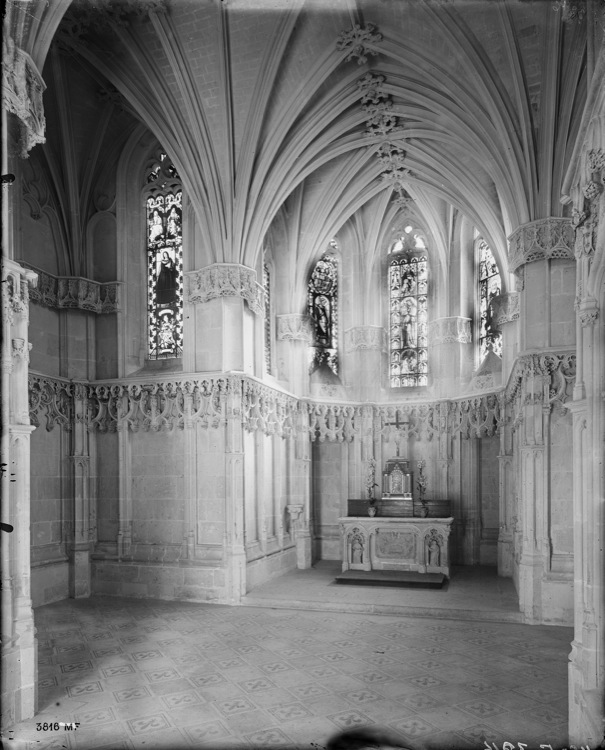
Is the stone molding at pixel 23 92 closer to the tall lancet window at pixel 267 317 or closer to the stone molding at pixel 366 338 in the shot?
the tall lancet window at pixel 267 317

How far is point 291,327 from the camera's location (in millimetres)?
19062

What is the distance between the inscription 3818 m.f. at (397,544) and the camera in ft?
54.1

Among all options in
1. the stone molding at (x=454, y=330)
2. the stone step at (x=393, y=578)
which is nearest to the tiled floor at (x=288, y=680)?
the stone step at (x=393, y=578)

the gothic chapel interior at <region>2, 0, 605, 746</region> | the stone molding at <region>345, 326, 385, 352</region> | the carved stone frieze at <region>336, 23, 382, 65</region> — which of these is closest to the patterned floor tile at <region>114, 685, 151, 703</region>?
the gothic chapel interior at <region>2, 0, 605, 746</region>

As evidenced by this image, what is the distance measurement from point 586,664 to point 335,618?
6.58 metres

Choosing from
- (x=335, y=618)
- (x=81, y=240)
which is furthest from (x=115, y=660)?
(x=81, y=240)

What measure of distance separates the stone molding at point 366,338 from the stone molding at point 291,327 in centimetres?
227

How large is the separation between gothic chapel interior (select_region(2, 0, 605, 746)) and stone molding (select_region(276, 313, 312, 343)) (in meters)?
0.08

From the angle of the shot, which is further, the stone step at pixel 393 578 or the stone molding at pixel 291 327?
the stone molding at pixel 291 327

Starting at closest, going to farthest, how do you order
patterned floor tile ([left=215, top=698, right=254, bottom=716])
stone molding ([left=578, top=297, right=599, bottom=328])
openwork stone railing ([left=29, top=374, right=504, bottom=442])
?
stone molding ([left=578, top=297, right=599, bottom=328])
patterned floor tile ([left=215, top=698, right=254, bottom=716])
openwork stone railing ([left=29, top=374, right=504, bottom=442])

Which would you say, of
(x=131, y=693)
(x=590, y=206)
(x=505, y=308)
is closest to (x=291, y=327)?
(x=505, y=308)

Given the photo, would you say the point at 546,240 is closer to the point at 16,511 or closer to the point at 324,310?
the point at 324,310

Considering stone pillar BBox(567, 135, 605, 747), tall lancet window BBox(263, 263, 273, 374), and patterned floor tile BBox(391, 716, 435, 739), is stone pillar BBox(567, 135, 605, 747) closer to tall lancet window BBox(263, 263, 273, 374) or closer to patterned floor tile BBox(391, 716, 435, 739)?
patterned floor tile BBox(391, 716, 435, 739)

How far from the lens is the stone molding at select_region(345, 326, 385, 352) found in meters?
20.7
